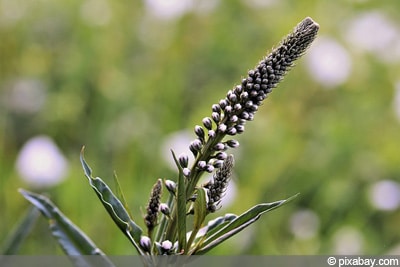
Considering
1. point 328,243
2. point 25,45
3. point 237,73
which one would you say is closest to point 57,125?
point 25,45

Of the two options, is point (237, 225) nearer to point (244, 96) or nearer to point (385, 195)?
point (244, 96)

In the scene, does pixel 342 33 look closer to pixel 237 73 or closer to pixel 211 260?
pixel 237 73

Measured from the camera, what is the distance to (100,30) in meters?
2.59

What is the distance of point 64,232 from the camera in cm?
63

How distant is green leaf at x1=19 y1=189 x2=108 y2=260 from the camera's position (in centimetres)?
61

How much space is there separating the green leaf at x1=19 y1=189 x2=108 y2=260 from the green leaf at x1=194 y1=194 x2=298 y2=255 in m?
0.11

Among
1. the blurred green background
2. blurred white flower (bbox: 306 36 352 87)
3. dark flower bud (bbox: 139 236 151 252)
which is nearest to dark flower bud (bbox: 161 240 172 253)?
dark flower bud (bbox: 139 236 151 252)

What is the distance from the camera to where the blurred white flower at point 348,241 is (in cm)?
170

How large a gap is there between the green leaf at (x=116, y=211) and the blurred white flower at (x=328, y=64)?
6.03 feet

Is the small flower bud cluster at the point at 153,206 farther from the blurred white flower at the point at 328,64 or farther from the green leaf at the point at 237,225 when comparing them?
the blurred white flower at the point at 328,64

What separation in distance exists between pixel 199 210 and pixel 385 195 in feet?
4.85

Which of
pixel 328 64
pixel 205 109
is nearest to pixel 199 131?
pixel 205 109

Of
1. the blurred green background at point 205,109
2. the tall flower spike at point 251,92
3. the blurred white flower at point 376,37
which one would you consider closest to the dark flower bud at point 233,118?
the tall flower spike at point 251,92

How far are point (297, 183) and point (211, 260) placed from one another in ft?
1.67
